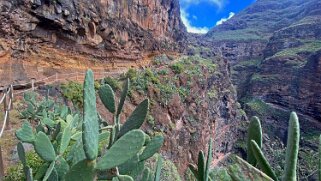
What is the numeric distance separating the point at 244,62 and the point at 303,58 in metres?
15.5

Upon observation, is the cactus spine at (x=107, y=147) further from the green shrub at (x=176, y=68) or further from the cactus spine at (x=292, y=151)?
the green shrub at (x=176, y=68)

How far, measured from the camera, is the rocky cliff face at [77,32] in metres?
12.5

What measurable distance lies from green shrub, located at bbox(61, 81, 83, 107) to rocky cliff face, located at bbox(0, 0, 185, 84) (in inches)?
60.7

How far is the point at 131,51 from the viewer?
20062 millimetres

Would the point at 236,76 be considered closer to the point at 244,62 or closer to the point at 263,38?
the point at 244,62

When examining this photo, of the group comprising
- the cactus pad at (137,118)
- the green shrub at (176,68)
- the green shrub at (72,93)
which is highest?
the green shrub at (176,68)

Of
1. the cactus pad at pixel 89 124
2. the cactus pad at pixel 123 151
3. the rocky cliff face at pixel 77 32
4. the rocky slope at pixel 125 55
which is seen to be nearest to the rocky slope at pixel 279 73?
the rocky slope at pixel 125 55

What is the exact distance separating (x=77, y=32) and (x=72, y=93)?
3.89 meters

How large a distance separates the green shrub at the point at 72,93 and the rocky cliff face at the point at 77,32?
1.54 m

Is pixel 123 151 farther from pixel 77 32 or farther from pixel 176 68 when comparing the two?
pixel 176 68

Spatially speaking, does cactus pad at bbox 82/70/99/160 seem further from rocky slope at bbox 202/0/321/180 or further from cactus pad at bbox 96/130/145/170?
rocky slope at bbox 202/0/321/180

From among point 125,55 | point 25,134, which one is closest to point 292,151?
point 25,134

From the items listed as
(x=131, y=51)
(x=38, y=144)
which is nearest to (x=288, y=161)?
(x=38, y=144)

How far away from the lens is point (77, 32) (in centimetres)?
1532
